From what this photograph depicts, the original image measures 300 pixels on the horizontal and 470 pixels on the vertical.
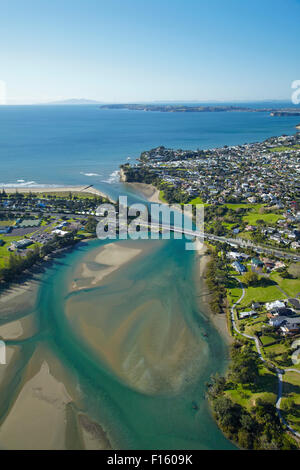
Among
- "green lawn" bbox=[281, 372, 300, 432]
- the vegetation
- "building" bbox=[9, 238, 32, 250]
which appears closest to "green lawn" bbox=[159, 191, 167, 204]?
"building" bbox=[9, 238, 32, 250]

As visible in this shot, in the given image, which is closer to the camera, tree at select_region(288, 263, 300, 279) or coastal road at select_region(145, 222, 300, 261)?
tree at select_region(288, 263, 300, 279)

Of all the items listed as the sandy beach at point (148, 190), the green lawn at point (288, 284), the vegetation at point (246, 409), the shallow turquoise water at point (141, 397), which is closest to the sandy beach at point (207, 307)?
the shallow turquoise water at point (141, 397)

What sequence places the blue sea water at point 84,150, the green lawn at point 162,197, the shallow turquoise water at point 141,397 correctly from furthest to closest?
the blue sea water at point 84,150
the green lawn at point 162,197
the shallow turquoise water at point 141,397

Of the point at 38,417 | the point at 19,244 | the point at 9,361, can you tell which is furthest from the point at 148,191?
the point at 38,417

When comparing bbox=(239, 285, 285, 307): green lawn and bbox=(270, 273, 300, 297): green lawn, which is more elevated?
bbox=(270, 273, 300, 297): green lawn

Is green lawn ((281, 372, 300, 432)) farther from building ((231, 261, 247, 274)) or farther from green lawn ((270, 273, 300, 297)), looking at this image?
building ((231, 261, 247, 274))

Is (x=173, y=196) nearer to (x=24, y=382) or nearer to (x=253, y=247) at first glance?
(x=253, y=247)

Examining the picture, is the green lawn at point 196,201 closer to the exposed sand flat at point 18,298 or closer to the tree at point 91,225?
the tree at point 91,225

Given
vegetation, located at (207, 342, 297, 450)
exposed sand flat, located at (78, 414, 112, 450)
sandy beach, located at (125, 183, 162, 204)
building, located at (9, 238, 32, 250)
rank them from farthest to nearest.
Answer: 1. sandy beach, located at (125, 183, 162, 204)
2. building, located at (9, 238, 32, 250)
3. exposed sand flat, located at (78, 414, 112, 450)
4. vegetation, located at (207, 342, 297, 450)

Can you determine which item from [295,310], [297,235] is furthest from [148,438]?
[297,235]
